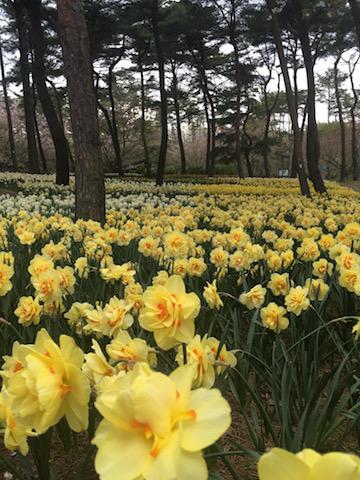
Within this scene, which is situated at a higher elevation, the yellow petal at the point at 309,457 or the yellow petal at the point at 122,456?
the yellow petal at the point at 309,457

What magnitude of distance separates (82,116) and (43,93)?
9359mm

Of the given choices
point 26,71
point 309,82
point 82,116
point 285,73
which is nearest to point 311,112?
point 309,82

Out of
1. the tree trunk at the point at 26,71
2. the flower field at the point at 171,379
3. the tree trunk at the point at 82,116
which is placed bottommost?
the flower field at the point at 171,379

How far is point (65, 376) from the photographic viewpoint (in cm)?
81

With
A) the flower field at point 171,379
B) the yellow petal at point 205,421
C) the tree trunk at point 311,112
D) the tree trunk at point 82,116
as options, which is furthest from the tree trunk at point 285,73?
the yellow petal at point 205,421

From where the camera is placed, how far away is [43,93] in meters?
14.1

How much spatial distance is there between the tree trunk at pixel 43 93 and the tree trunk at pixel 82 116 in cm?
902

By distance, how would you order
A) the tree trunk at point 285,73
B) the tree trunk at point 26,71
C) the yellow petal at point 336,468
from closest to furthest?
the yellow petal at point 336,468, the tree trunk at point 285,73, the tree trunk at point 26,71

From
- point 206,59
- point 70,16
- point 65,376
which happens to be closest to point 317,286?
point 65,376

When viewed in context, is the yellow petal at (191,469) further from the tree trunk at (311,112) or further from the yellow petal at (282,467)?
the tree trunk at (311,112)

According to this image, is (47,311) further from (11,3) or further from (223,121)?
(223,121)

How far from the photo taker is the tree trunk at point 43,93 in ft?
46.3

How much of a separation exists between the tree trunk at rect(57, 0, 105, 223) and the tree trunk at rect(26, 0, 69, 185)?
9023mm

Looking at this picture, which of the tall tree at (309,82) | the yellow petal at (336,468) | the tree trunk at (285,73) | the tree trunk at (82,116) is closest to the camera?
the yellow petal at (336,468)
